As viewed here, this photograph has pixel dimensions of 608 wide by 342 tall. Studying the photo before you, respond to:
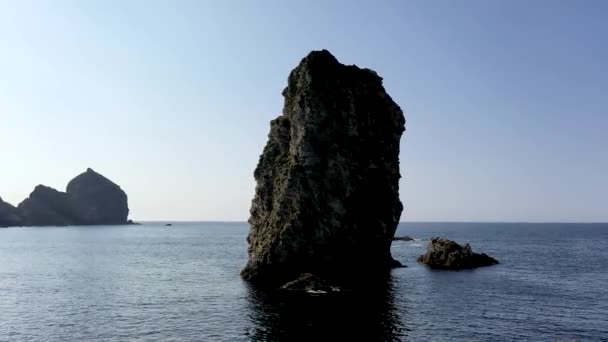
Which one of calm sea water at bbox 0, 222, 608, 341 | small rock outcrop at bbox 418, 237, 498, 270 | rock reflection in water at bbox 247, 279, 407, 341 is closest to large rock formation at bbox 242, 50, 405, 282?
calm sea water at bbox 0, 222, 608, 341

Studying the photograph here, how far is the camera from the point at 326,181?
77.4 m

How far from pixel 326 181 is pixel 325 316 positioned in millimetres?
28639

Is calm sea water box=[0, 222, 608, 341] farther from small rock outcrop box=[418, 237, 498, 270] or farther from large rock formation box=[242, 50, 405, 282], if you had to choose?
large rock formation box=[242, 50, 405, 282]

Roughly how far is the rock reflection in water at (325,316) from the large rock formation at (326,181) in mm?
10474

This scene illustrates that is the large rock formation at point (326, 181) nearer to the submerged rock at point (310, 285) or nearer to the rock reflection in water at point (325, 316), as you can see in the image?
the submerged rock at point (310, 285)

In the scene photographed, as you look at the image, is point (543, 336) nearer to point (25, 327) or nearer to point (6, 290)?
point (25, 327)

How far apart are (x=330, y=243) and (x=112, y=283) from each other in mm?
36408

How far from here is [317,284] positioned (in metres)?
67.3

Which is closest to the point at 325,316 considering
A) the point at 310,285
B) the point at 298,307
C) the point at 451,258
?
the point at 298,307

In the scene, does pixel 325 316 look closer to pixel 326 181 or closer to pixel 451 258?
pixel 326 181

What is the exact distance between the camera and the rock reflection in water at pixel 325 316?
45.8 meters

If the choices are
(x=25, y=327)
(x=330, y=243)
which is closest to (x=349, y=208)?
(x=330, y=243)

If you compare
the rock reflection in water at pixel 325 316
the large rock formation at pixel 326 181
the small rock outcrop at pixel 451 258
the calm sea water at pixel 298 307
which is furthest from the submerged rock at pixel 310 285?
the small rock outcrop at pixel 451 258

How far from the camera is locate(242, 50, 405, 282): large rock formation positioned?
75812 mm
